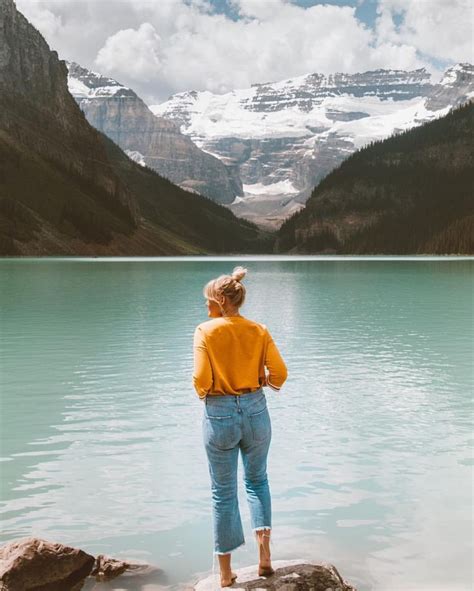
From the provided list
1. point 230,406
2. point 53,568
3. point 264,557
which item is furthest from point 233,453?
point 53,568

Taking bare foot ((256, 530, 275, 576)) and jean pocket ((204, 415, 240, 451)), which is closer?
jean pocket ((204, 415, 240, 451))

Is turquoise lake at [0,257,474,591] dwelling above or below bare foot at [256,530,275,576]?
below

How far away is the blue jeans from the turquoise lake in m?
1.29

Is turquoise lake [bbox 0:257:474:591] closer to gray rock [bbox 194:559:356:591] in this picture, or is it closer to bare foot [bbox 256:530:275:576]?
gray rock [bbox 194:559:356:591]

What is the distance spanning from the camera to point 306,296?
63000 millimetres

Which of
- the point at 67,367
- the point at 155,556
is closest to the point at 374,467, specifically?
the point at 155,556

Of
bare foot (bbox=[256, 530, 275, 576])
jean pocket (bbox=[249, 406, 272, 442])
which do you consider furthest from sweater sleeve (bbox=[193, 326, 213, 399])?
bare foot (bbox=[256, 530, 275, 576])

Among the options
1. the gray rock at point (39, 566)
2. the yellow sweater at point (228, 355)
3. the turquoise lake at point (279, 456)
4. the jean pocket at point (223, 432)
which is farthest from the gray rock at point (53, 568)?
the yellow sweater at point (228, 355)

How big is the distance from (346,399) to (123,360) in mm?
10524

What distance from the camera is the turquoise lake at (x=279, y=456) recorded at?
10125 mm

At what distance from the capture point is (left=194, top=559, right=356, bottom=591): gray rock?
778cm

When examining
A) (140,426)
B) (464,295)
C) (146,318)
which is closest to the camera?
(140,426)

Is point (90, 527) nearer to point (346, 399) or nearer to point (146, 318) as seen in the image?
point (346, 399)

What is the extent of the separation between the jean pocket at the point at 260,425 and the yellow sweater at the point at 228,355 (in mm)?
279
